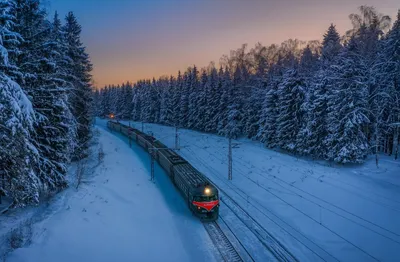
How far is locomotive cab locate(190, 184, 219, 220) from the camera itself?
19406 millimetres

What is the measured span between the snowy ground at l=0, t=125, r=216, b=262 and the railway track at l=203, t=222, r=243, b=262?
47 centimetres

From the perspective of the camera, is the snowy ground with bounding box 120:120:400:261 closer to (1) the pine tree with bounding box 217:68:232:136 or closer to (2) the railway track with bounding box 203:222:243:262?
(2) the railway track with bounding box 203:222:243:262

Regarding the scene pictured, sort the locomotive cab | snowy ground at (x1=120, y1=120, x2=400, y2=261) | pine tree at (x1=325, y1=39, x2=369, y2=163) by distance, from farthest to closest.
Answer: pine tree at (x1=325, y1=39, x2=369, y2=163) → the locomotive cab → snowy ground at (x1=120, y1=120, x2=400, y2=261)

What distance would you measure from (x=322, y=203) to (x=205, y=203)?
34.0 feet

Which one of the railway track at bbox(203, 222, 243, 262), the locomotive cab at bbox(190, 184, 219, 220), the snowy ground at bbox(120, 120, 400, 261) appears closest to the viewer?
the railway track at bbox(203, 222, 243, 262)

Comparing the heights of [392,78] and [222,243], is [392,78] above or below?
above

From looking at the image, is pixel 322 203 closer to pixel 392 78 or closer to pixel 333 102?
pixel 333 102

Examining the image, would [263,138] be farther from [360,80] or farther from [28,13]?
[28,13]

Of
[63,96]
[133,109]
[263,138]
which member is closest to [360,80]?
[263,138]

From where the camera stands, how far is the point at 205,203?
1934 cm

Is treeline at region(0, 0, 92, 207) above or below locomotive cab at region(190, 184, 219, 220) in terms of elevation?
above

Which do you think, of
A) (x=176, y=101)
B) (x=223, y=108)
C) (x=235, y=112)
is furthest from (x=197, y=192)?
(x=176, y=101)

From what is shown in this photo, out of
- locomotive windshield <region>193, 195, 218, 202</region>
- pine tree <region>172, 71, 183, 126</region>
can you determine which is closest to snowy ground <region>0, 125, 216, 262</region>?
locomotive windshield <region>193, 195, 218, 202</region>

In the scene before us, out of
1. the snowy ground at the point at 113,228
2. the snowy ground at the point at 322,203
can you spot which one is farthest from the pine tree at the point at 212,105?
the snowy ground at the point at 113,228
